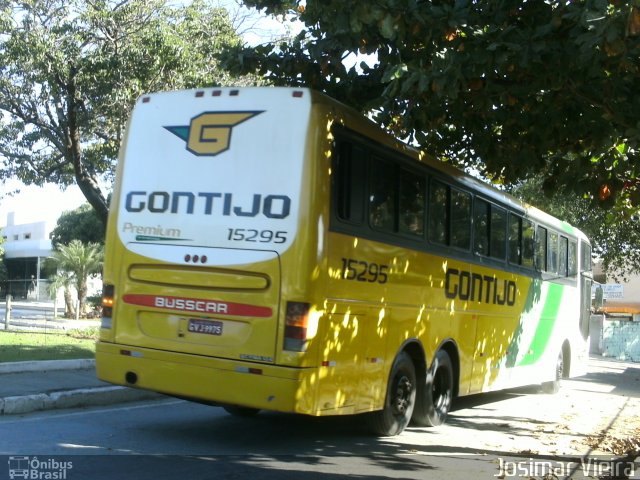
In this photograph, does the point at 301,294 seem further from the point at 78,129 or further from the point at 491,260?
the point at 78,129

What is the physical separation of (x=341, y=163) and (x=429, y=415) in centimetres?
383

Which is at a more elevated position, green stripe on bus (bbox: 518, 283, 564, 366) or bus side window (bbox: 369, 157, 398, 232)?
bus side window (bbox: 369, 157, 398, 232)

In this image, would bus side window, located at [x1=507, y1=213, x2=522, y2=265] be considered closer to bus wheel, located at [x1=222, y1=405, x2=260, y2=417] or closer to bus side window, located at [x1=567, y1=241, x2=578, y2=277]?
bus side window, located at [x1=567, y1=241, x2=578, y2=277]

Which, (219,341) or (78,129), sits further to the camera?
(78,129)

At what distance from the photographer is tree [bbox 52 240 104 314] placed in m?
30.2

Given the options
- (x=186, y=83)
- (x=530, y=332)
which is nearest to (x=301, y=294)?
(x=530, y=332)

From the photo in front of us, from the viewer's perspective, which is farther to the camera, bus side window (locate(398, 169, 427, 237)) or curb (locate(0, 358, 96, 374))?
curb (locate(0, 358, 96, 374))

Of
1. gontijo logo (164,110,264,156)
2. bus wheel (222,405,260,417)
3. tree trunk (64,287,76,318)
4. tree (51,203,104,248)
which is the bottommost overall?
bus wheel (222,405,260,417)

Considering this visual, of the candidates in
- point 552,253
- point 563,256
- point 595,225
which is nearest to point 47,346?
point 552,253

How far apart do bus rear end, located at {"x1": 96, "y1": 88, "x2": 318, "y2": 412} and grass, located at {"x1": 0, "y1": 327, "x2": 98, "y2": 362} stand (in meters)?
5.24

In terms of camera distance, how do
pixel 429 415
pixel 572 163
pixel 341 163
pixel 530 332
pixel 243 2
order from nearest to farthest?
pixel 341 163, pixel 572 163, pixel 429 415, pixel 243 2, pixel 530 332

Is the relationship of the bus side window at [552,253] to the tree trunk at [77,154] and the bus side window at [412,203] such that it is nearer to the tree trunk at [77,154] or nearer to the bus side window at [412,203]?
the bus side window at [412,203]

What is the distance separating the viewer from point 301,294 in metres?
7.05

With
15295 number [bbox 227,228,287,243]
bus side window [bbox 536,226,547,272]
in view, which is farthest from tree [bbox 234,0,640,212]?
bus side window [bbox 536,226,547,272]
